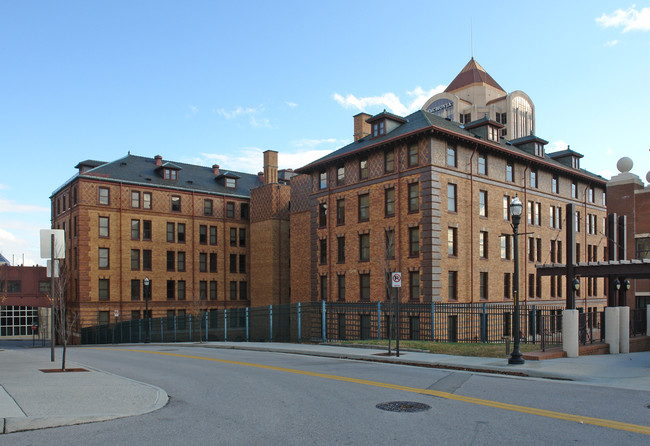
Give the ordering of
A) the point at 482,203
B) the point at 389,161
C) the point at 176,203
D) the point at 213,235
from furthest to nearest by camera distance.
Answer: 1. the point at 213,235
2. the point at 176,203
3. the point at 482,203
4. the point at 389,161

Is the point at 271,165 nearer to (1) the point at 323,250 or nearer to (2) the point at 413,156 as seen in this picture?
(1) the point at 323,250

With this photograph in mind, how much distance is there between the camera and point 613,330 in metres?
20.0

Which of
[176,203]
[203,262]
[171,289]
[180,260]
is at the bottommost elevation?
[171,289]

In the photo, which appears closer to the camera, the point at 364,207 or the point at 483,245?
the point at 483,245

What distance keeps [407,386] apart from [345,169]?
29.9m

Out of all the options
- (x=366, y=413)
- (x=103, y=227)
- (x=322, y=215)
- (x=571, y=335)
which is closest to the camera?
(x=366, y=413)

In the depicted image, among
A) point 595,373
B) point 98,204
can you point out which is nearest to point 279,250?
point 98,204

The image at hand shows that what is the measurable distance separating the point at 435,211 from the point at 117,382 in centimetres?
2502

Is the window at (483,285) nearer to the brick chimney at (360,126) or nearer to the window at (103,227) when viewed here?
the brick chimney at (360,126)

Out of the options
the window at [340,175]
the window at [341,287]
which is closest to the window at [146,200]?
the window at [340,175]

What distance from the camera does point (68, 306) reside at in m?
54.6

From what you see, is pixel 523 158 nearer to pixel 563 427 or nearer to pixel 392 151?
pixel 392 151

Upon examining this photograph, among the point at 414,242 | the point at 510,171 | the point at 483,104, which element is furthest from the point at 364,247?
the point at 483,104

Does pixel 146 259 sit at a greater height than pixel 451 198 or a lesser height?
lesser
